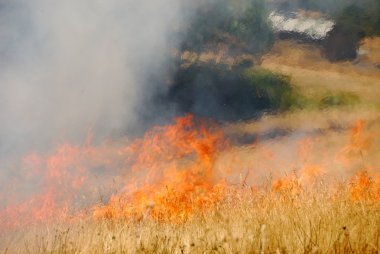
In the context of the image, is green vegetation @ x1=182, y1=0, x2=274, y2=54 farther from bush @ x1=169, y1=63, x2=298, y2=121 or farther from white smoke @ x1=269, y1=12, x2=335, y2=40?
bush @ x1=169, y1=63, x2=298, y2=121

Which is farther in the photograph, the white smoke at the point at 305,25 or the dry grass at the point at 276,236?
the white smoke at the point at 305,25

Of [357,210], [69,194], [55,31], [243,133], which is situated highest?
[55,31]

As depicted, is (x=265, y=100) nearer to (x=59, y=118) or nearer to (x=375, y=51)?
(x=375, y=51)

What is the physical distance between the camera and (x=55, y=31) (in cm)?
1318

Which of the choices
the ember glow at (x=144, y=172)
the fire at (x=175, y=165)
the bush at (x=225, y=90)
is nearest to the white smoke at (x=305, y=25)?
the bush at (x=225, y=90)

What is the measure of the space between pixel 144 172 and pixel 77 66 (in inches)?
186

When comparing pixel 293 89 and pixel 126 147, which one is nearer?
pixel 293 89

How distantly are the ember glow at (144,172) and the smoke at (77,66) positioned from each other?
90 centimetres

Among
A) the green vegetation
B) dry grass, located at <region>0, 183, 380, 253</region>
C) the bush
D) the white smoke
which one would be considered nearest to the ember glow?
the bush

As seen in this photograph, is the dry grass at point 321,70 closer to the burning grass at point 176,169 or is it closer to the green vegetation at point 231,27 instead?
the green vegetation at point 231,27

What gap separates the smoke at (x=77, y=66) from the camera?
1244 centimetres

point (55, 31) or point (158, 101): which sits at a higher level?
point (55, 31)

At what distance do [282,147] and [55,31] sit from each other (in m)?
8.89

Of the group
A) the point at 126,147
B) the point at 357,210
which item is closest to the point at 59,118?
the point at 126,147
